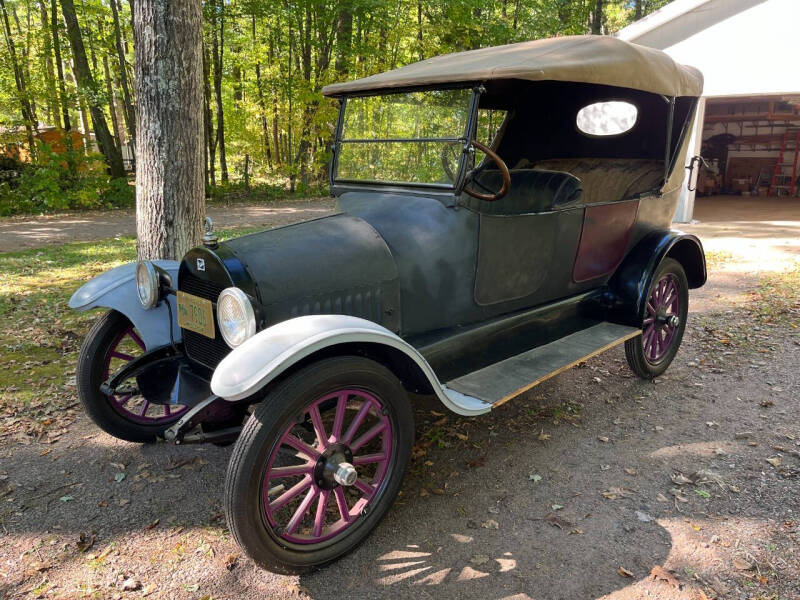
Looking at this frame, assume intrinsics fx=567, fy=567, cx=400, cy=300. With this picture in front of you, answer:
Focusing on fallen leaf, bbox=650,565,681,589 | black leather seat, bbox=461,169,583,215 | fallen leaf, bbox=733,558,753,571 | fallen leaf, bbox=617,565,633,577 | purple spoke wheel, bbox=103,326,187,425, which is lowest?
fallen leaf, bbox=617,565,633,577

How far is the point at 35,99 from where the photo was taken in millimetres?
13992

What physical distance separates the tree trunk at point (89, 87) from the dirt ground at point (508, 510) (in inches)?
485

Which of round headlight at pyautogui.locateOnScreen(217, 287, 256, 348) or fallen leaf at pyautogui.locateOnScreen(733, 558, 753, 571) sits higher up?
round headlight at pyautogui.locateOnScreen(217, 287, 256, 348)

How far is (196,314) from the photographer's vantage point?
2.64 meters

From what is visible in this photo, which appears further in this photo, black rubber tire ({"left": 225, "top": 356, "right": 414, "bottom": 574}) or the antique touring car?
the antique touring car

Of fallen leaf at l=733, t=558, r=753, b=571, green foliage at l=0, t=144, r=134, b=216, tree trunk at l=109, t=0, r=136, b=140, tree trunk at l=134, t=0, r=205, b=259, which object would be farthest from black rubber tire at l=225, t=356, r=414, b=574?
tree trunk at l=109, t=0, r=136, b=140

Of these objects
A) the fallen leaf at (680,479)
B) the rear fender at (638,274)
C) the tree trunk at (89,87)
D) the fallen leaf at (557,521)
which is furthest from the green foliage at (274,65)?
the fallen leaf at (680,479)

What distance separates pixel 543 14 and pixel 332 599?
18.9 m

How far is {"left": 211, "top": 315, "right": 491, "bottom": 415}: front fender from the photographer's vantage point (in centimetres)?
198

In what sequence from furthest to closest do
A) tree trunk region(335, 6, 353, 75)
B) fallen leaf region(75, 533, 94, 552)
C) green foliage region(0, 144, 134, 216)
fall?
tree trunk region(335, 6, 353, 75), green foliage region(0, 144, 134, 216), fallen leaf region(75, 533, 94, 552)

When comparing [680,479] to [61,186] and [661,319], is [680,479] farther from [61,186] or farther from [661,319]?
[61,186]

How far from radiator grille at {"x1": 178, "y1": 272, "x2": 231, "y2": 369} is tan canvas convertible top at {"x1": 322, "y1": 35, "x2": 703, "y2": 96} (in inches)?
57.0

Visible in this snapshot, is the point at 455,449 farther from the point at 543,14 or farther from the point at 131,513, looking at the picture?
the point at 543,14

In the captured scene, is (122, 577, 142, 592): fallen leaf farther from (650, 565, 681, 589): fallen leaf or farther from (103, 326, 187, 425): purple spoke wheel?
(650, 565, 681, 589): fallen leaf
